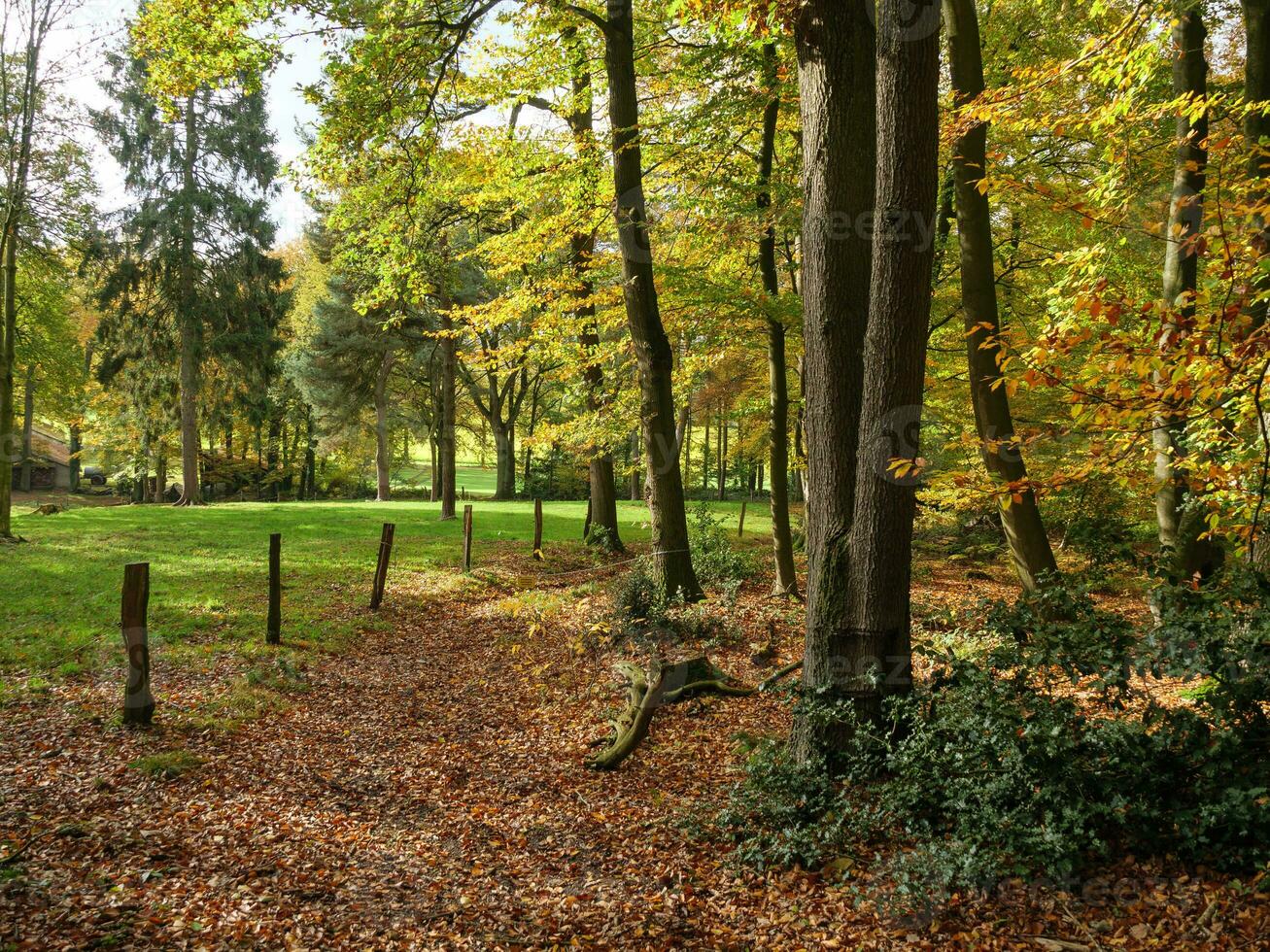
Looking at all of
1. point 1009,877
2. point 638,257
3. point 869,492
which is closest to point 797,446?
point 638,257

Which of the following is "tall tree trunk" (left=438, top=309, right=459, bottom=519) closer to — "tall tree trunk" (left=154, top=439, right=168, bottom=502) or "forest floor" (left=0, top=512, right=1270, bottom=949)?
"forest floor" (left=0, top=512, right=1270, bottom=949)

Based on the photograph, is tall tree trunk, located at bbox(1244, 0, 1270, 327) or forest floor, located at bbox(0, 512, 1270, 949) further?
tall tree trunk, located at bbox(1244, 0, 1270, 327)

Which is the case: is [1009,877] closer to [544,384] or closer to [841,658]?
[841,658]

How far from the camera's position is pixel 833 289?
4.84 metres

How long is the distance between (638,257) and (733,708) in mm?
5714

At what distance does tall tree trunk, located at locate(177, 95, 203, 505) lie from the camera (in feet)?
74.8

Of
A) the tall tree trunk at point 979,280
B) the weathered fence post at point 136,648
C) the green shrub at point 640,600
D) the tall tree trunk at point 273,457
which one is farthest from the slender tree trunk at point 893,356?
the tall tree trunk at point 273,457

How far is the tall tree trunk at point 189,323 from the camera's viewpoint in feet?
74.8

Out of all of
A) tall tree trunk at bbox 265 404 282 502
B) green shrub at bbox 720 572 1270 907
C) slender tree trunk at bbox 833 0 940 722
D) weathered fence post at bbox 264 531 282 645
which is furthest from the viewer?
tall tree trunk at bbox 265 404 282 502

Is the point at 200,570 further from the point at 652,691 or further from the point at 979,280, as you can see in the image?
the point at 979,280

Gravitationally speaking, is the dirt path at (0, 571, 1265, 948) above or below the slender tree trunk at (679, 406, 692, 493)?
below

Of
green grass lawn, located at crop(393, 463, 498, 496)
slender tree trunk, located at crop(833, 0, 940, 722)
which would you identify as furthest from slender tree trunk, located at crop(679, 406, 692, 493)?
slender tree trunk, located at crop(833, 0, 940, 722)

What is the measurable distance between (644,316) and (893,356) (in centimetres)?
536

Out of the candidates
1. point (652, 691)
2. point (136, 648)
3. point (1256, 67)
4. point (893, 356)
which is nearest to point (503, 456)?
point (652, 691)
